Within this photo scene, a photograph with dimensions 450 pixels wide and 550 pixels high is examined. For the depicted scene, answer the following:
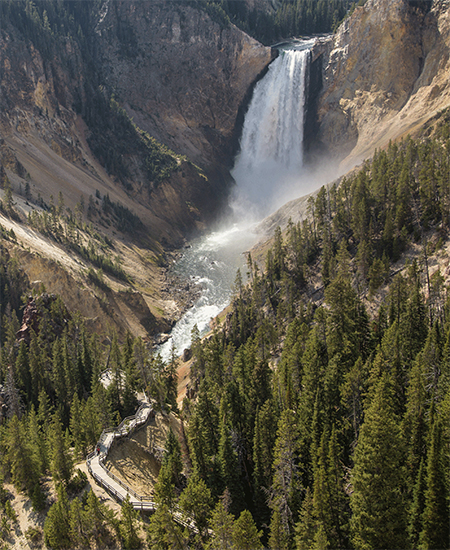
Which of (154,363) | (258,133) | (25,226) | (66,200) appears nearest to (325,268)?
(154,363)

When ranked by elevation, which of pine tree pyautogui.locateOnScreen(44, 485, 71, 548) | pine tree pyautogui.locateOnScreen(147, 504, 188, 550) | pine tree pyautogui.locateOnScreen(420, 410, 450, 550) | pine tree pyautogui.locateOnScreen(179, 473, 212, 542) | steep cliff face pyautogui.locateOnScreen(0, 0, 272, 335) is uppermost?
steep cliff face pyautogui.locateOnScreen(0, 0, 272, 335)

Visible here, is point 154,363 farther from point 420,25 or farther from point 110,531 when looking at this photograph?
point 420,25

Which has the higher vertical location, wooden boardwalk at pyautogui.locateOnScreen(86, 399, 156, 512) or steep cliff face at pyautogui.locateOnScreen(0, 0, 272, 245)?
steep cliff face at pyautogui.locateOnScreen(0, 0, 272, 245)

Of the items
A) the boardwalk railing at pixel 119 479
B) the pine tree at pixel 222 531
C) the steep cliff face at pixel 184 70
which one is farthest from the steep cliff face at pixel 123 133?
the pine tree at pixel 222 531

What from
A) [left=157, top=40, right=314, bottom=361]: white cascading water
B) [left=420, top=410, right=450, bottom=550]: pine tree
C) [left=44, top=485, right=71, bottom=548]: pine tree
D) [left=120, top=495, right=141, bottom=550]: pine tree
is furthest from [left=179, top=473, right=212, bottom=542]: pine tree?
[left=157, top=40, right=314, bottom=361]: white cascading water

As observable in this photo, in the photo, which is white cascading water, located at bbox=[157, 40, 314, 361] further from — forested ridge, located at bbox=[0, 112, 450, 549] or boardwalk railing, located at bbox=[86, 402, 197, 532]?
boardwalk railing, located at bbox=[86, 402, 197, 532]

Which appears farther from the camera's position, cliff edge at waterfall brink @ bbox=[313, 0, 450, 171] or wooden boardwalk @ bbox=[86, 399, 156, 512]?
cliff edge at waterfall brink @ bbox=[313, 0, 450, 171]

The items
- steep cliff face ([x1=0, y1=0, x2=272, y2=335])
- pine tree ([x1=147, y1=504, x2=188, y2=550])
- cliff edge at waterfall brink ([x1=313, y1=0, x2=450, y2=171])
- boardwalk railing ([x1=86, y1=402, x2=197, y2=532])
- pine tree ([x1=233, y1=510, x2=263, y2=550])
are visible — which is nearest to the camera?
pine tree ([x1=233, y1=510, x2=263, y2=550])

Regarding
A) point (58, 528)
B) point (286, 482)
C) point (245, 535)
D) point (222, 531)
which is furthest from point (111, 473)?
point (245, 535)
